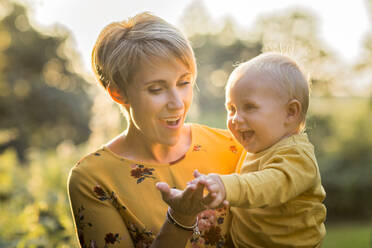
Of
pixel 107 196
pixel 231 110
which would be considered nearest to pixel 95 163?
pixel 107 196

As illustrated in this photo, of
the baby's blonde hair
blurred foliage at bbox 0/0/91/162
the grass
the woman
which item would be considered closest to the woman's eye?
the woman

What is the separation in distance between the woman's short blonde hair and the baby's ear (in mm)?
538

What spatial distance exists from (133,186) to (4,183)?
510 centimetres

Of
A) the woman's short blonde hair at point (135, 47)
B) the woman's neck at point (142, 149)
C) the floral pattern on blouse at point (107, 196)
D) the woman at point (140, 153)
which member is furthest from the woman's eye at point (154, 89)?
the floral pattern on blouse at point (107, 196)

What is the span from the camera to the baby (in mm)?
1835

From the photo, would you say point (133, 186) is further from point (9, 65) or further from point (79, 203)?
point (9, 65)

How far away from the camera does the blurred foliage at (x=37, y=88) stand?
819 inches

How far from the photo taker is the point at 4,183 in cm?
648

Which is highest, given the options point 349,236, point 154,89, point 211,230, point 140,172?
point 154,89

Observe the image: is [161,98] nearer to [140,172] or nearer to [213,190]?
[140,172]

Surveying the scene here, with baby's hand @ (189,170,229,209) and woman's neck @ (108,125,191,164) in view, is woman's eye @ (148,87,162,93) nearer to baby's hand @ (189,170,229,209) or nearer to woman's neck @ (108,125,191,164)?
woman's neck @ (108,125,191,164)

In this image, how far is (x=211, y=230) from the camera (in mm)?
2172

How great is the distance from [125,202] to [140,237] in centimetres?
19

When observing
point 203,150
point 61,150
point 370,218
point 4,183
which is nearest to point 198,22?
point 61,150
